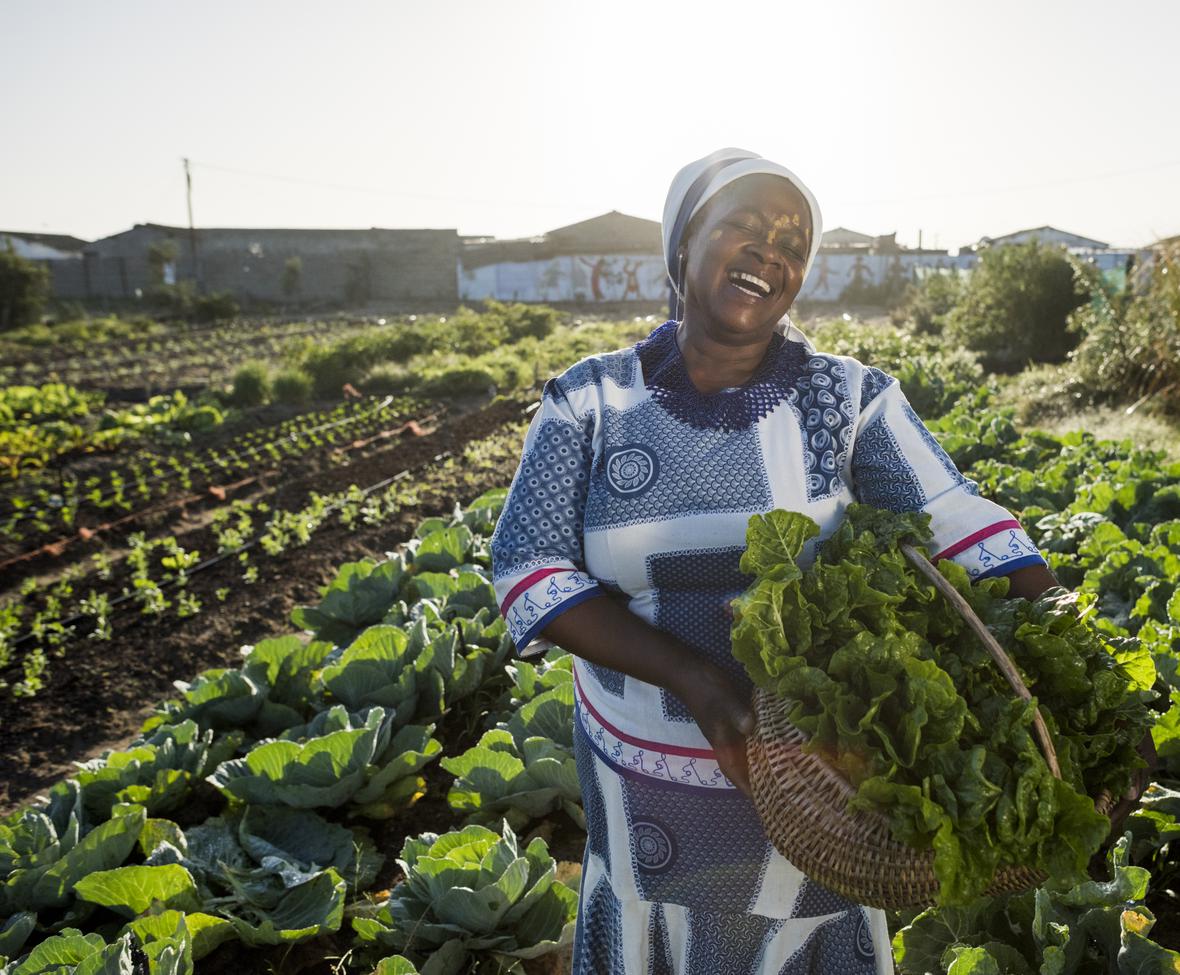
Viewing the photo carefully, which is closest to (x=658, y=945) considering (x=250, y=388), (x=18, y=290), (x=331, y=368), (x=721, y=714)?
(x=721, y=714)

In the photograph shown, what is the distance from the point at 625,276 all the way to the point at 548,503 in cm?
3245

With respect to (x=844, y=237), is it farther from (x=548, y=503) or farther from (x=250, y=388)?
(x=548, y=503)

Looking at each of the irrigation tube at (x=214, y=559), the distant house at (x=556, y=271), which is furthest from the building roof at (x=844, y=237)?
the irrigation tube at (x=214, y=559)

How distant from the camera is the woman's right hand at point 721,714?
1.21 meters

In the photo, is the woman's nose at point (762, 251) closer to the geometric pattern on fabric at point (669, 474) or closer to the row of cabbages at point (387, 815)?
the geometric pattern on fabric at point (669, 474)

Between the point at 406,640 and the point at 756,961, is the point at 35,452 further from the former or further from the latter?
the point at 756,961

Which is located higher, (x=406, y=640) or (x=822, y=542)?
(x=822, y=542)

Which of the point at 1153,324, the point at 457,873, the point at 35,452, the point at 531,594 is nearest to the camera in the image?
the point at 531,594

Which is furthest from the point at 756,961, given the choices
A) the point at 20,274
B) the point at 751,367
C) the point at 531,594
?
the point at 20,274

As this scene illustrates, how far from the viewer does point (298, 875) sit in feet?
7.74

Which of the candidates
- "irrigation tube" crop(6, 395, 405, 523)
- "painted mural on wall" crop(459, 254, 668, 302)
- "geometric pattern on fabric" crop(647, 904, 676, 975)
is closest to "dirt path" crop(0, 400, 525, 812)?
"irrigation tube" crop(6, 395, 405, 523)

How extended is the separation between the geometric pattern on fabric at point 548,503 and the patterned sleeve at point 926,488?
48cm

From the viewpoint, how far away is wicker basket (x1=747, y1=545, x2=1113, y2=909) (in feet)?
3.55

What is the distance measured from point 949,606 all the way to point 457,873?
1.41m
